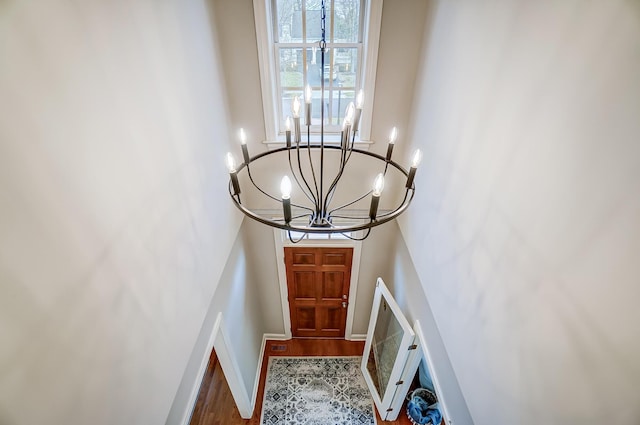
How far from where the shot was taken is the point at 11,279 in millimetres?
939

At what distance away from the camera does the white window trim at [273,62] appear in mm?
2562

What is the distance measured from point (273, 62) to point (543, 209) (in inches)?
94.3

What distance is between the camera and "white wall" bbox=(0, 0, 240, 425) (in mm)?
972

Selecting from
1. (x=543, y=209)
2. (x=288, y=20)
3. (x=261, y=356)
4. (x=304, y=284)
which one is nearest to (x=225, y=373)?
(x=261, y=356)

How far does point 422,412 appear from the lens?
3697 millimetres

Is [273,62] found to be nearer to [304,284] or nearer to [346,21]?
[346,21]

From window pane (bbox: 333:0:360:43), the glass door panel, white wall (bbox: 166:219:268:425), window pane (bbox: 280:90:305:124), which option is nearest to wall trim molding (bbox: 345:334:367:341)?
the glass door panel

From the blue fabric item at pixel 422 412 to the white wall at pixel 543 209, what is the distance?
2039mm

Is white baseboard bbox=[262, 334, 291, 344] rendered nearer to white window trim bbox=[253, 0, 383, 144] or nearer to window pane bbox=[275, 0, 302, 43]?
white window trim bbox=[253, 0, 383, 144]

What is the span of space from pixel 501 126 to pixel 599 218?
2.23 feet

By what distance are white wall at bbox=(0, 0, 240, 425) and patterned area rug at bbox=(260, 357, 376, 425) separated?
7.75ft

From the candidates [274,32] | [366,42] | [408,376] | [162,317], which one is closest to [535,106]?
[366,42]

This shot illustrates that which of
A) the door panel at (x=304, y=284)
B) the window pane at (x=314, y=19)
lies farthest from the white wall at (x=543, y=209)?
the door panel at (x=304, y=284)

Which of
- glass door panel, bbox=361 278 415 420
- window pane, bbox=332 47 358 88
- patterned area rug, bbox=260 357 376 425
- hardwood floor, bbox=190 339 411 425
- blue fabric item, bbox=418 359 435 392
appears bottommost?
hardwood floor, bbox=190 339 411 425
